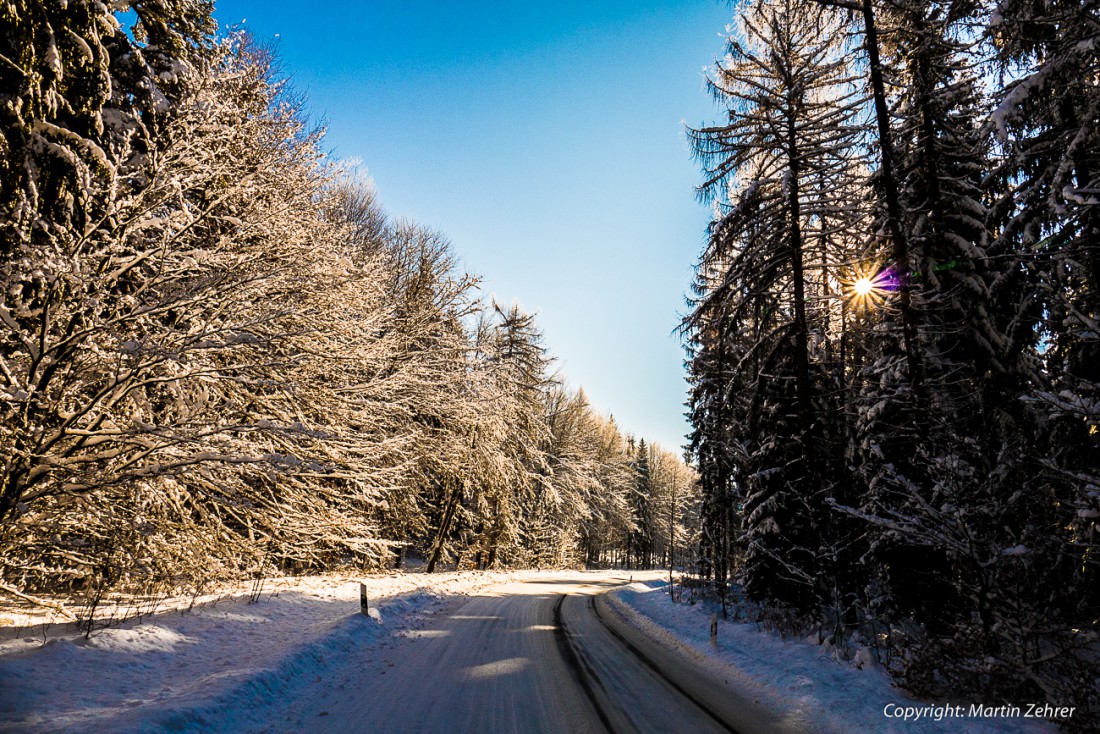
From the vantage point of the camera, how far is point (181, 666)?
6277 millimetres

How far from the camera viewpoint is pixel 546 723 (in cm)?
535

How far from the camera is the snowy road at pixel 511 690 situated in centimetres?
534

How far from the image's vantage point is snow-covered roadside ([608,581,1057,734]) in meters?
5.58

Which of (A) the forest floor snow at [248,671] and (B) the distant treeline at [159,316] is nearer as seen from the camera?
(A) the forest floor snow at [248,671]

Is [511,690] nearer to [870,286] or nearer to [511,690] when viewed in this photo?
[511,690]

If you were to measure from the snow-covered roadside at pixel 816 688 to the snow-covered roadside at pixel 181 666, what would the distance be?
6.12m

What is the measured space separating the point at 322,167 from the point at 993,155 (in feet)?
53.2

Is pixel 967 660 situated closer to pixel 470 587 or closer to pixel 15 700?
pixel 15 700

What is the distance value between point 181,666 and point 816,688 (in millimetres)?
8501

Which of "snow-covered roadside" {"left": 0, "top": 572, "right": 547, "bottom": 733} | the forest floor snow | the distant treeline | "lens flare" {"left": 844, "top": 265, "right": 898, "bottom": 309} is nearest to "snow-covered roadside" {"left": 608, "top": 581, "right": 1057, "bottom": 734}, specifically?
the forest floor snow

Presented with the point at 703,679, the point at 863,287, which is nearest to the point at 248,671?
the point at 703,679

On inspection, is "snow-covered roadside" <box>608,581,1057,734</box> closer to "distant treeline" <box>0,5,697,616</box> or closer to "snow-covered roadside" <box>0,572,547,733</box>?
"snow-covered roadside" <box>0,572,547,733</box>

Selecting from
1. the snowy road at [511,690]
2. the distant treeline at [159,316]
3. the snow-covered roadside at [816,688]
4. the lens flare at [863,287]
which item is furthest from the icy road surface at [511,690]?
the lens flare at [863,287]

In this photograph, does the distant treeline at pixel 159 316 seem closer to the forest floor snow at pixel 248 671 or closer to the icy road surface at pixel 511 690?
the forest floor snow at pixel 248 671
